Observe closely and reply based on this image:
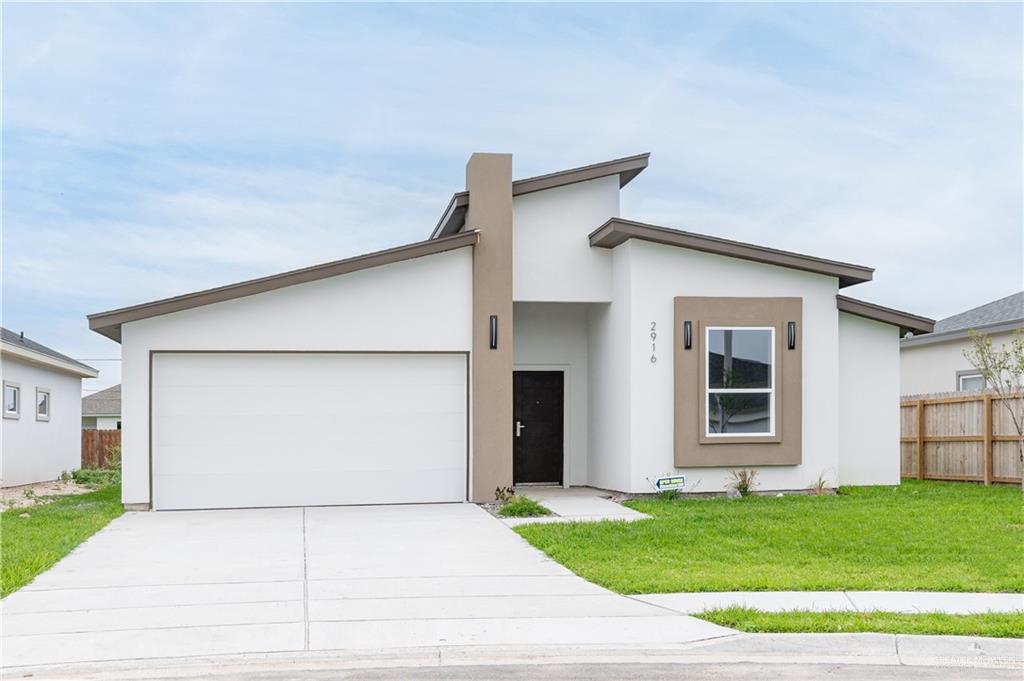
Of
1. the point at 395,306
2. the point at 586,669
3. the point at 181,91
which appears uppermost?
the point at 181,91

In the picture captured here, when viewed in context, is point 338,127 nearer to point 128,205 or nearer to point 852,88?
point 128,205

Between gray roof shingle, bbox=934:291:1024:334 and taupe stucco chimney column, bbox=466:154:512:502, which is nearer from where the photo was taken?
taupe stucco chimney column, bbox=466:154:512:502

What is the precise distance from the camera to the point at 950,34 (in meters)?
17.3

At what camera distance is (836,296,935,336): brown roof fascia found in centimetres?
1866

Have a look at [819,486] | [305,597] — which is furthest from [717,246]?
[305,597]

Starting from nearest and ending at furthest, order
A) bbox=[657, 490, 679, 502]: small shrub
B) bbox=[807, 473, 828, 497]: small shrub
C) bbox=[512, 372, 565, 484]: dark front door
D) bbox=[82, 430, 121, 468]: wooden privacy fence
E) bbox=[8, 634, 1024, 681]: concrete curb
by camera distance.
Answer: bbox=[8, 634, 1024, 681]: concrete curb < bbox=[657, 490, 679, 502]: small shrub < bbox=[807, 473, 828, 497]: small shrub < bbox=[512, 372, 565, 484]: dark front door < bbox=[82, 430, 121, 468]: wooden privacy fence

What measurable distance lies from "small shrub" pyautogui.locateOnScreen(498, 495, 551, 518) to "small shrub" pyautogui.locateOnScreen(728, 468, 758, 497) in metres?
3.63

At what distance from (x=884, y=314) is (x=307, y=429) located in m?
10.3

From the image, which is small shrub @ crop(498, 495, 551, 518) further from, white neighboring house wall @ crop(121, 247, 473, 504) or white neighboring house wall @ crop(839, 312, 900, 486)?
white neighboring house wall @ crop(839, 312, 900, 486)

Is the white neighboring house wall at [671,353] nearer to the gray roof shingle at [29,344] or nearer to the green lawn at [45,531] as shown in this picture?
the green lawn at [45,531]

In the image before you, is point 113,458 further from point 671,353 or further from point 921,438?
point 921,438

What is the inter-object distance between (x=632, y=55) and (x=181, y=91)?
8.30 metres

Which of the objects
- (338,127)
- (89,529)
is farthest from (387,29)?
(89,529)

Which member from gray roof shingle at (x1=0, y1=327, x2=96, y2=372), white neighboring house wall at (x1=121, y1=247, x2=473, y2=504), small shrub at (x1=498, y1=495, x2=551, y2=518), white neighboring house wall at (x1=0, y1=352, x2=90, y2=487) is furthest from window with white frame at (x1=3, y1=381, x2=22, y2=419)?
small shrub at (x1=498, y1=495, x2=551, y2=518)
